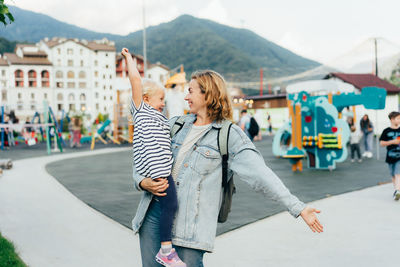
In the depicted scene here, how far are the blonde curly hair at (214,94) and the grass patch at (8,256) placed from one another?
282 centimetres

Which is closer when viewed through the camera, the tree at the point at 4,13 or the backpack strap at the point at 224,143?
the backpack strap at the point at 224,143

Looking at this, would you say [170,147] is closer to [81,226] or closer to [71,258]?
[71,258]

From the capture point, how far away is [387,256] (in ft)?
15.0

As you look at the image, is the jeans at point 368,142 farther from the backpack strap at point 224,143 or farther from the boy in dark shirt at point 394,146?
the backpack strap at point 224,143

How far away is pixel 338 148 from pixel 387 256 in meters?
8.19

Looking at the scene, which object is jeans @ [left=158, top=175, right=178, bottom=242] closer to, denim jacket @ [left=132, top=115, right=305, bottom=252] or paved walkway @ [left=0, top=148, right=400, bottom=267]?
denim jacket @ [left=132, top=115, right=305, bottom=252]

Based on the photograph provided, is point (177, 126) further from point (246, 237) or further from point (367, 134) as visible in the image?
point (367, 134)

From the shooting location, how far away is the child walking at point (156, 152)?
248cm

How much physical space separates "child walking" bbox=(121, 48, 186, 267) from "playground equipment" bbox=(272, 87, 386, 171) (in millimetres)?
10048

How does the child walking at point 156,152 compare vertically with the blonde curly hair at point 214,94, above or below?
below

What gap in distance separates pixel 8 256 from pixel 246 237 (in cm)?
263

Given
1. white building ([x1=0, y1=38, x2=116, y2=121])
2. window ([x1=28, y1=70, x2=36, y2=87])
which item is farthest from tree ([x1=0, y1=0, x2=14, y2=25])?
window ([x1=28, y1=70, x2=36, y2=87])

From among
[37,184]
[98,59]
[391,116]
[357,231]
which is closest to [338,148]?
[391,116]

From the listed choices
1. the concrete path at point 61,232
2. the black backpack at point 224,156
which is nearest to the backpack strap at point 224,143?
the black backpack at point 224,156
